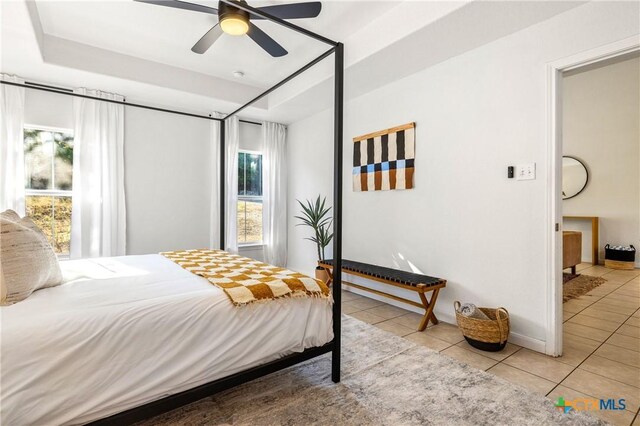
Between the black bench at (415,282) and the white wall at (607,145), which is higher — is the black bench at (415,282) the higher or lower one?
the lower one

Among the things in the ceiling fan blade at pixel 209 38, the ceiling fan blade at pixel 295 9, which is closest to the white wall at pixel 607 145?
the ceiling fan blade at pixel 295 9

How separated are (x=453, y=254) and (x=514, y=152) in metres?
1.00

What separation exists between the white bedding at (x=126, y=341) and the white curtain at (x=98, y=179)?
218cm

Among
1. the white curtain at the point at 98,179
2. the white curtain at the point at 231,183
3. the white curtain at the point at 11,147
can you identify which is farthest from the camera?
the white curtain at the point at 231,183

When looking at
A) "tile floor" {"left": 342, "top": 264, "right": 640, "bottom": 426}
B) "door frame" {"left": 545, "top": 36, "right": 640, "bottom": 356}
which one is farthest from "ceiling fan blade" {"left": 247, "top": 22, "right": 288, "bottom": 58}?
"tile floor" {"left": 342, "top": 264, "right": 640, "bottom": 426}

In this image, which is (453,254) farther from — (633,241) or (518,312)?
(633,241)

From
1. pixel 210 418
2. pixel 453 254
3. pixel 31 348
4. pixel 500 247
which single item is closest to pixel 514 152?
pixel 500 247

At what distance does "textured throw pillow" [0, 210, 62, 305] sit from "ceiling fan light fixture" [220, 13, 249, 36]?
5.66 feet

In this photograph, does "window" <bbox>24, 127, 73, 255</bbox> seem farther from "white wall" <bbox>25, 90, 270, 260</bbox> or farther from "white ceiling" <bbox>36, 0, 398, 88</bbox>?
"white ceiling" <bbox>36, 0, 398, 88</bbox>

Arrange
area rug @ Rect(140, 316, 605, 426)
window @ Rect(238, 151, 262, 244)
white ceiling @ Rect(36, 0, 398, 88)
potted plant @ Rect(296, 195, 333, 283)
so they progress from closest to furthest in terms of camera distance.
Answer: area rug @ Rect(140, 316, 605, 426)
white ceiling @ Rect(36, 0, 398, 88)
potted plant @ Rect(296, 195, 333, 283)
window @ Rect(238, 151, 262, 244)

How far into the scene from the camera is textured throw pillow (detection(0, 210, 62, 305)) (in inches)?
53.7

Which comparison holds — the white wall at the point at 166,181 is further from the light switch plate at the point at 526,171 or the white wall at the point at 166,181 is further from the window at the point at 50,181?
the light switch plate at the point at 526,171

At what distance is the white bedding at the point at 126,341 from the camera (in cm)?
A: 114

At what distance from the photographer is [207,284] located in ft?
5.85
